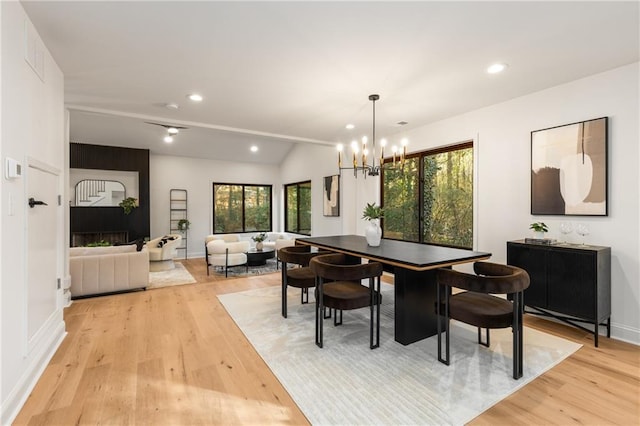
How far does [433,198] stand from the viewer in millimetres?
4891

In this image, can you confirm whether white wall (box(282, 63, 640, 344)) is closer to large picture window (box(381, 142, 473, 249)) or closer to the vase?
large picture window (box(381, 142, 473, 249))

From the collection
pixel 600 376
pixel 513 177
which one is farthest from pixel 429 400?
pixel 513 177

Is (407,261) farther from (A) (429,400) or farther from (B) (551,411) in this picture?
(B) (551,411)

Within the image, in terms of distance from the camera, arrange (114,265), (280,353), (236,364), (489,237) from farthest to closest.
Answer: (114,265)
(489,237)
(280,353)
(236,364)

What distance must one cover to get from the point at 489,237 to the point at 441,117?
1836 millimetres

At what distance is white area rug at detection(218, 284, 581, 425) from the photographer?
6.15ft

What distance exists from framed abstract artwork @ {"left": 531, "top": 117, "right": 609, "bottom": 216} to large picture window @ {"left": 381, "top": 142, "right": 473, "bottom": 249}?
3.10ft

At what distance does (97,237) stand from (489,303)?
7.84 m

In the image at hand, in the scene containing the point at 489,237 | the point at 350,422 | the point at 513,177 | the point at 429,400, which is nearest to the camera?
the point at 350,422

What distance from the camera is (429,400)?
1958 mm

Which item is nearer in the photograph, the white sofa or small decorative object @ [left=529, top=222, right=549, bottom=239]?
small decorative object @ [left=529, top=222, right=549, bottom=239]

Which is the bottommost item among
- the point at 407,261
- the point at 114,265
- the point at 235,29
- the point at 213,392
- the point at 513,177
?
the point at 213,392

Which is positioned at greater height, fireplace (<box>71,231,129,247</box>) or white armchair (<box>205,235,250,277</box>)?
fireplace (<box>71,231,129,247</box>)

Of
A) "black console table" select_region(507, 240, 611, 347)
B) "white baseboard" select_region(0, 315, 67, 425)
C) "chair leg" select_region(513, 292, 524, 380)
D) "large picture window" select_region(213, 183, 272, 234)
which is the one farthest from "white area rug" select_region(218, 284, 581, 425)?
"large picture window" select_region(213, 183, 272, 234)
